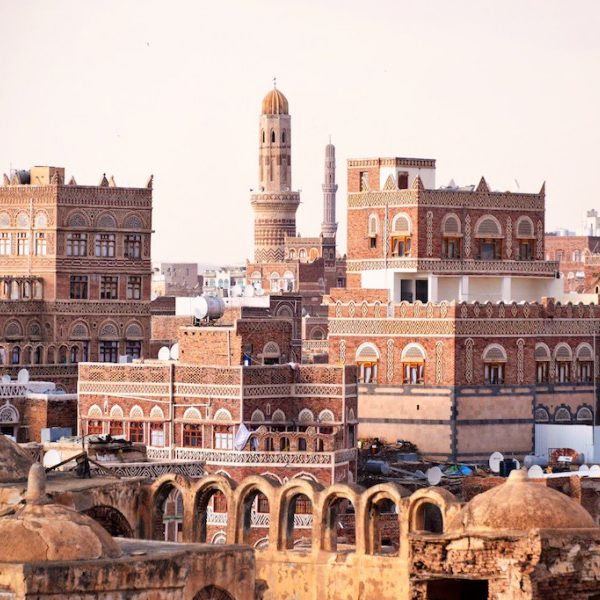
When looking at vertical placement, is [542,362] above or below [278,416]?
above

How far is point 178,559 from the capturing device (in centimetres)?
3422

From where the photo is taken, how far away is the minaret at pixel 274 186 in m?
141

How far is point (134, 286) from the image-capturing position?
267 feet

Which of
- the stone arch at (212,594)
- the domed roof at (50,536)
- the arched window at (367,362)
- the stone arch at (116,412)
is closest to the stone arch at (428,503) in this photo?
the stone arch at (212,594)

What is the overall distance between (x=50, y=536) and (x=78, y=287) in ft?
159

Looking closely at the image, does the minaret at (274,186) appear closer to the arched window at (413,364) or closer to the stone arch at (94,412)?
the arched window at (413,364)

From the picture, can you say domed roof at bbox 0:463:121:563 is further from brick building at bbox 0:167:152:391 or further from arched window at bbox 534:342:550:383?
brick building at bbox 0:167:152:391

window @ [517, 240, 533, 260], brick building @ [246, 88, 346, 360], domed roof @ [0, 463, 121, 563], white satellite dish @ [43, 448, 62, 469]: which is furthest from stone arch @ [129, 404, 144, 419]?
brick building @ [246, 88, 346, 360]

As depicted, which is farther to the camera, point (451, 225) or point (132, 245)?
point (132, 245)

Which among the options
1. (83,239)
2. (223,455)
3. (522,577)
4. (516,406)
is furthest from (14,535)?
(83,239)

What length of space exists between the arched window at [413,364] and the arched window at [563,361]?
166 inches

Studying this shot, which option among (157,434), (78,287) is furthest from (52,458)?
(78,287)

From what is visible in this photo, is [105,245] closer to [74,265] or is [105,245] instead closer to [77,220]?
[74,265]

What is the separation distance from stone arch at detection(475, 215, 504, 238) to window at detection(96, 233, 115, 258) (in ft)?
45.9
